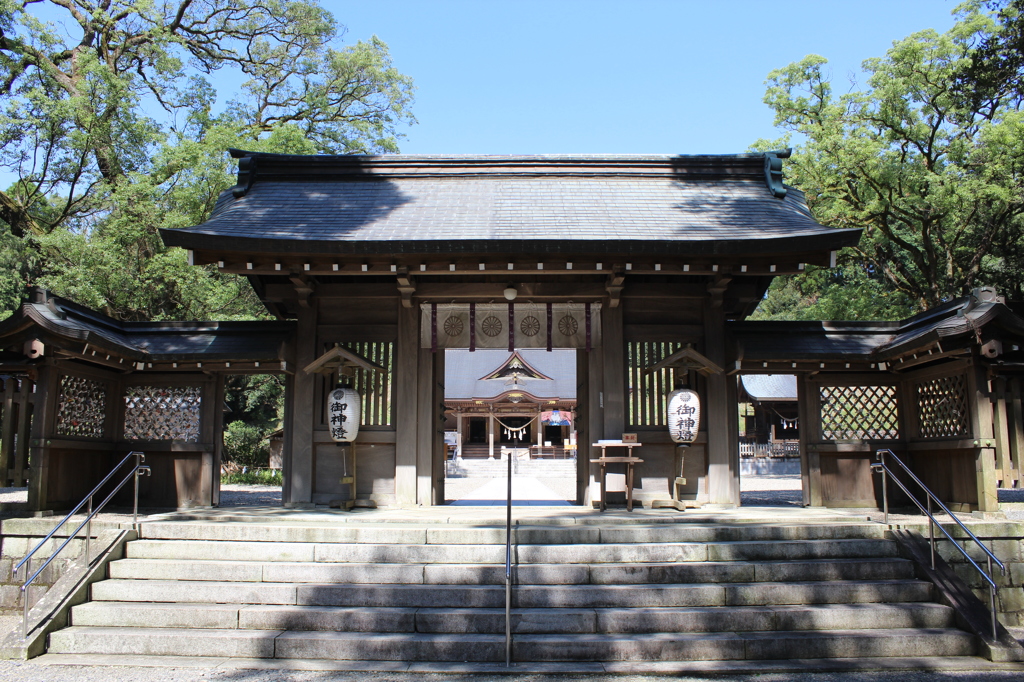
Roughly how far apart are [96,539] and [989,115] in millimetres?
21392

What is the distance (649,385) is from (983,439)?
382 cm

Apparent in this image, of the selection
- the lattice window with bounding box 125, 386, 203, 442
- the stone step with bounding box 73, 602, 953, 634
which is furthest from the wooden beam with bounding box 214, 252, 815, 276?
the stone step with bounding box 73, 602, 953, 634

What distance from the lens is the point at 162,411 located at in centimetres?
952

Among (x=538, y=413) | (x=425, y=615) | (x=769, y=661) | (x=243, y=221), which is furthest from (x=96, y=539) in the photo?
(x=538, y=413)

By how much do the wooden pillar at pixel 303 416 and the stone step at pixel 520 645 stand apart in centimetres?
372

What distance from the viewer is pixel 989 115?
18.1 metres

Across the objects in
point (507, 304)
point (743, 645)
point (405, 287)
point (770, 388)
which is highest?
point (405, 287)

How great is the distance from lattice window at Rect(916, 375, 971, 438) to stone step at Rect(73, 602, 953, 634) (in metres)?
3.08

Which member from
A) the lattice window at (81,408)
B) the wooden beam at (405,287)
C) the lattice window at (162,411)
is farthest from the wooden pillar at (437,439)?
the lattice window at (81,408)

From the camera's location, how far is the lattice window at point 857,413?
9.44 meters

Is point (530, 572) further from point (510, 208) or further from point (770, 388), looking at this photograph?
point (770, 388)

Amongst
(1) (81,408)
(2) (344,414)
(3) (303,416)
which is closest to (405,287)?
(2) (344,414)

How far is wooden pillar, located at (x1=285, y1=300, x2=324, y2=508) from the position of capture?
30.5 ft

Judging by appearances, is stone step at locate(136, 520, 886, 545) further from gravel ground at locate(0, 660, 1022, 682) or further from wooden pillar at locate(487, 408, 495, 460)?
wooden pillar at locate(487, 408, 495, 460)
